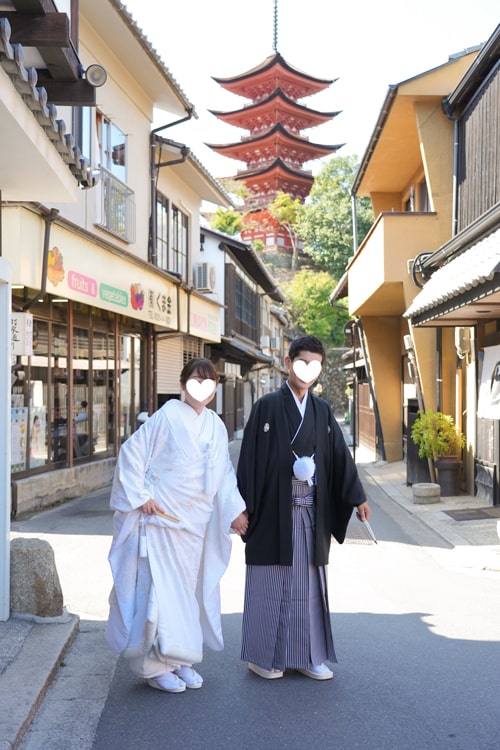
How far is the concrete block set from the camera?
505 inches

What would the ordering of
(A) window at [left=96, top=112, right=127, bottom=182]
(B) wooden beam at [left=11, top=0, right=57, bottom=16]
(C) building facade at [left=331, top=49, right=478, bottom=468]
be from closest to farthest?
1. (B) wooden beam at [left=11, top=0, right=57, bottom=16]
2. (C) building facade at [left=331, top=49, right=478, bottom=468]
3. (A) window at [left=96, top=112, right=127, bottom=182]

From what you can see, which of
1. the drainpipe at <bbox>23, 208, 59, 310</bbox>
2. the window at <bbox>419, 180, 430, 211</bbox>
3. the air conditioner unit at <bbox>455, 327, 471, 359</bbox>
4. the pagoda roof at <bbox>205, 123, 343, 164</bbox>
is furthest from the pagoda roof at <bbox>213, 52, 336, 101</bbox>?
the drainpipe at <bbox>23, 208, 59, 310</bbox>

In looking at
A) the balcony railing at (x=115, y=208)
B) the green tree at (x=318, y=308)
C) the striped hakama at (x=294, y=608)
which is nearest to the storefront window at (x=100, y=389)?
the balcony railing at (x=115, y=208)

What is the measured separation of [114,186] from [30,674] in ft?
41.7

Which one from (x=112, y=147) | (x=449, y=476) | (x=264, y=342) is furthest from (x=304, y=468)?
(x=264, y=342)

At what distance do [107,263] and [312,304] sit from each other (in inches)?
1428

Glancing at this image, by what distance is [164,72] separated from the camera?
53.2 ft

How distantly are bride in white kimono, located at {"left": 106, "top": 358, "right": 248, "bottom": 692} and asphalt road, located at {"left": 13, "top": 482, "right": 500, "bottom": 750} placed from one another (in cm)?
25

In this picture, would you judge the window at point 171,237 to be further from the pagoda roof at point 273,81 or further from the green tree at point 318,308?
the pagoda roof at point 273,81

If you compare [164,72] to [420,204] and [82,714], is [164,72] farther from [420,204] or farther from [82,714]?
[82,714]

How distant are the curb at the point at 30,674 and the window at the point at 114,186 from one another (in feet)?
34.7

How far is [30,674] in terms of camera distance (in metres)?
4.52

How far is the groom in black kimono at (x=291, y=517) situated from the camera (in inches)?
189

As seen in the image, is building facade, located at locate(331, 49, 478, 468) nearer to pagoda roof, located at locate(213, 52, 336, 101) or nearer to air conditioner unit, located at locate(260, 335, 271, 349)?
air conditioner unit, located at locate(260, 335, 271, 349)
